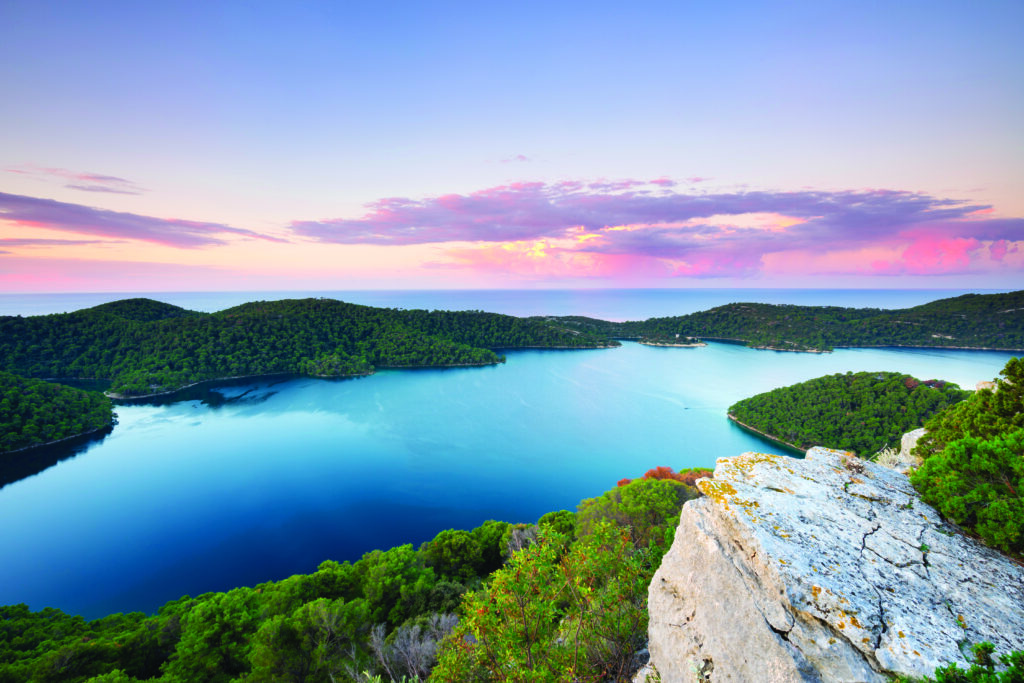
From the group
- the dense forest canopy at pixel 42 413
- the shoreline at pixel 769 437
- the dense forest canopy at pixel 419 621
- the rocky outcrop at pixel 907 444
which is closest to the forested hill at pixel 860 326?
the shoreline at pixel 769 437

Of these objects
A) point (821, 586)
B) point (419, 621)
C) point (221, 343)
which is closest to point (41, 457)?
point (221, 343)

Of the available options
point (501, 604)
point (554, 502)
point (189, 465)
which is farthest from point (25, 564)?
point (501, 604)

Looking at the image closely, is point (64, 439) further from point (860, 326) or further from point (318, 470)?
point (860, 326)

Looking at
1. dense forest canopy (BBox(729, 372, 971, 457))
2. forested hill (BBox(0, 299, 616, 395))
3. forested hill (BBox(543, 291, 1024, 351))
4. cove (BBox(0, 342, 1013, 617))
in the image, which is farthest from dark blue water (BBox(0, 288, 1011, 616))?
forested hill (BBox(543, 291, 1024, 351))

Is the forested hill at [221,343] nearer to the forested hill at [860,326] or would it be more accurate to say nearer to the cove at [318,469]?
the cove at [318,469]

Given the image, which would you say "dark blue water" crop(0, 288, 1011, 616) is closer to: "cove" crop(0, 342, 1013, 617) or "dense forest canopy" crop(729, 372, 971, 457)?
"cove" crop(0, 342, 1013, 617)
